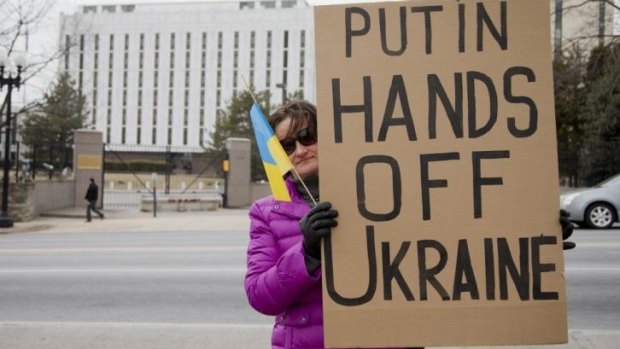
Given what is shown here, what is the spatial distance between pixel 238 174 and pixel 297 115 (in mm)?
24370

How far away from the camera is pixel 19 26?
782 inches

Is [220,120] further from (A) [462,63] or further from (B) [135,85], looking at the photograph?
(A) [462,63]

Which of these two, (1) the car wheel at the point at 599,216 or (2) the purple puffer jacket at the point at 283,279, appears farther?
(1) the car wheel at the point at 599,216

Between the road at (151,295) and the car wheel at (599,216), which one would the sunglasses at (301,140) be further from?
the car wheel at (599,216)

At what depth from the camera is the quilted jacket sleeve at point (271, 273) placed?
213 centimetres

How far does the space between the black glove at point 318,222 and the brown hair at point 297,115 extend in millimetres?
456

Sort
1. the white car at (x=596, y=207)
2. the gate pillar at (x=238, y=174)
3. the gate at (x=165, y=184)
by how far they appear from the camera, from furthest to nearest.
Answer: the gate pillar at (x=238, y=174) < the gate at (x=165, y=184) < the white car at (x=596, y=207)

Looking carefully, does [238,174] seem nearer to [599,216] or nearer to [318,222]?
[599,216]

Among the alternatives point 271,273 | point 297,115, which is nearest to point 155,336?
point 271,273

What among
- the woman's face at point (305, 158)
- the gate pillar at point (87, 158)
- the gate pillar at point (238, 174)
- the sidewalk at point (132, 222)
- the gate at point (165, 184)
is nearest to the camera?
the woman's face at point (305, 158)

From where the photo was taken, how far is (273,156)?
2271mm

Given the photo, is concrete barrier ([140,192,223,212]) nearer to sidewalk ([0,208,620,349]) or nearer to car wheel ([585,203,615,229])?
car wheel ([585,203,615,229])

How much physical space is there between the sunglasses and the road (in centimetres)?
284

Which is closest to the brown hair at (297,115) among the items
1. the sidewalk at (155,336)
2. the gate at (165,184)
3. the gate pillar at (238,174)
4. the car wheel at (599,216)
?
the sidewalk at (155,336)
